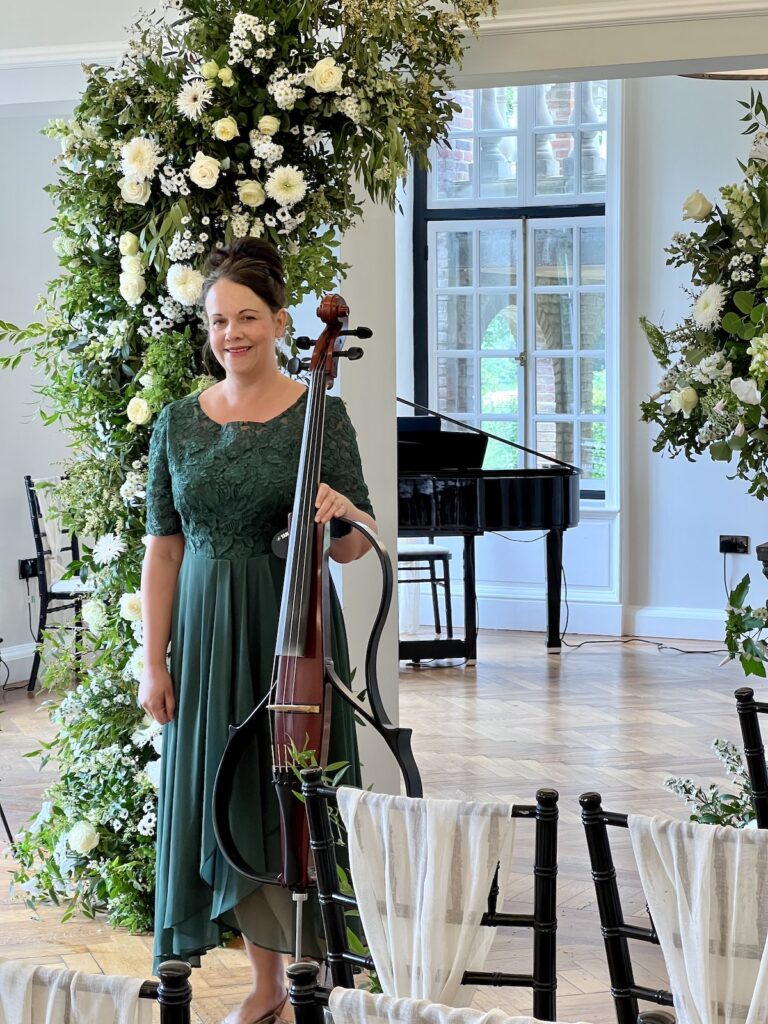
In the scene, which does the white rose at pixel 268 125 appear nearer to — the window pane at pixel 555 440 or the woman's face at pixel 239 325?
the woman's face at pixel 239 325

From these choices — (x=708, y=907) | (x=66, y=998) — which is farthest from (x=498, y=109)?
(x=66, y=998)

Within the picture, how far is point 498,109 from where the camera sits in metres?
8.60

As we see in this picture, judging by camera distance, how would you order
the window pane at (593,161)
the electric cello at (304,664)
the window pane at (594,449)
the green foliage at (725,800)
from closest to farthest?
the electric cello at (304,664) → the green foliage at (725,800) → the window pane at (593,161) → the window pane at (594,449)

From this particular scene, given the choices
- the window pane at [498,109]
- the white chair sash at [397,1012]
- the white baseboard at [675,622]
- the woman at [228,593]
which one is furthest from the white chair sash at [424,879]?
the window pane at [498,109]

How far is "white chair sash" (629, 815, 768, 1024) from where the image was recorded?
151 centimetres

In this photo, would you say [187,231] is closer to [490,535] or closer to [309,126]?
[309,126]

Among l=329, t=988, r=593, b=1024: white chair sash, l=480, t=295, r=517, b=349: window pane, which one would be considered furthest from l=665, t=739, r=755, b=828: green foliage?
l=480, t=295, r=517, b=349: window pane

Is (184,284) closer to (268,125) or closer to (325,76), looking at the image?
(268,125)

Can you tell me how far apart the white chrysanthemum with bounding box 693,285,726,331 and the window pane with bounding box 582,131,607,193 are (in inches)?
215

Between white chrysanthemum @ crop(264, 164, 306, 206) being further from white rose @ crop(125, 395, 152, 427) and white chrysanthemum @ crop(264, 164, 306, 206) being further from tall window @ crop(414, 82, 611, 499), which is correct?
tall window @ crop(414, 82, 611, 499)

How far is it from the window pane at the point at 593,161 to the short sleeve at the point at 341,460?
6013mm

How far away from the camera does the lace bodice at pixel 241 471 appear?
9.34 ft

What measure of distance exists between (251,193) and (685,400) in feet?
3.89

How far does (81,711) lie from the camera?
3.88 meters
